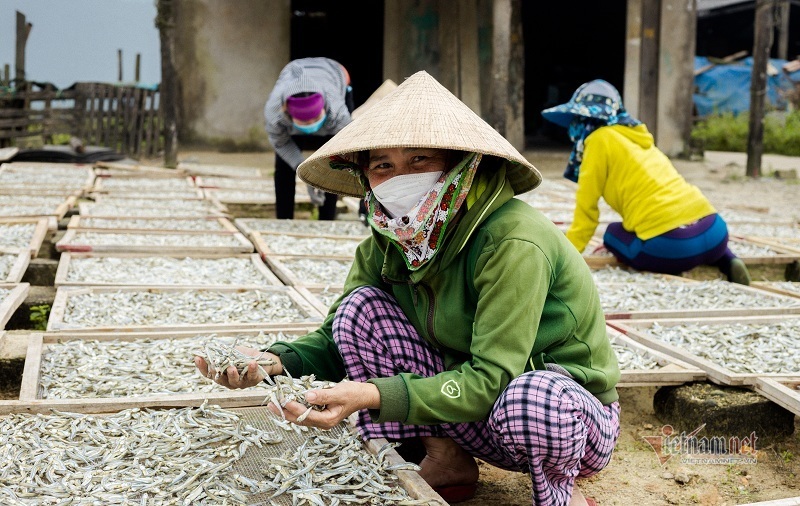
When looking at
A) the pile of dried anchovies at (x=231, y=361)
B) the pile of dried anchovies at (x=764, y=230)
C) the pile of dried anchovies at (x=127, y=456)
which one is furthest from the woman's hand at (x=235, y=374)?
the pile of dried anchovies at (x=764, y=230)

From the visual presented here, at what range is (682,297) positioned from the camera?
11.7 feet

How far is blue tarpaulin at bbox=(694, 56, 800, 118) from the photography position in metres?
15.6

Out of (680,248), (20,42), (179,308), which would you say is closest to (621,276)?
(680,248)

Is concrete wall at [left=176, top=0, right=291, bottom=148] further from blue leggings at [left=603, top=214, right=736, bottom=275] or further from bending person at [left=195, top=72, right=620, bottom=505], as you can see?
bending person at [left=195, top=72, right=620, bottom=505]

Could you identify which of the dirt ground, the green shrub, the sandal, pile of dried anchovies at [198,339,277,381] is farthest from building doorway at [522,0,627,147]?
pile of dried anchovies at [198,339,277,381]

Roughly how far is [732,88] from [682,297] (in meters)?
13.5

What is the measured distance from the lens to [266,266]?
405 cm

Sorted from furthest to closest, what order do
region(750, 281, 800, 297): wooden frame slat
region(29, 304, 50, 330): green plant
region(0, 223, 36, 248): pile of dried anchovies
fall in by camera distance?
region(0, 223, 36, 248): pile of dried anchovies → region(750, 281, 800, 297): wooden frame slat → region(29, 304, 50, 330): green plant

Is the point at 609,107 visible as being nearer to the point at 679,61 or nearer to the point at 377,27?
the point at 679,61

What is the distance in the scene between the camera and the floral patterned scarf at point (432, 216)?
161 cm

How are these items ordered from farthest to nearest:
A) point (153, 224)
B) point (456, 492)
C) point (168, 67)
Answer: point (168, 67)
point (153, 224)
point (456, 492)

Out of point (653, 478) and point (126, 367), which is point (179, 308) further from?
point (653, 478)

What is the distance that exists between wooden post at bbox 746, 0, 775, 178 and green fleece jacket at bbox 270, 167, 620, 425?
8.26m

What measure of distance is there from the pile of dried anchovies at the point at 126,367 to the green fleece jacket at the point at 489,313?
0.67 m
